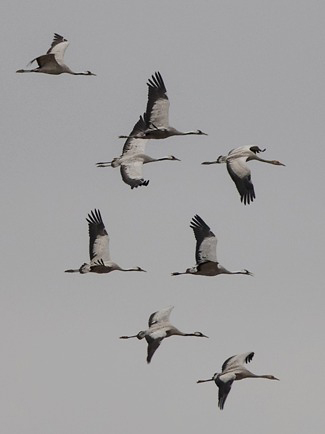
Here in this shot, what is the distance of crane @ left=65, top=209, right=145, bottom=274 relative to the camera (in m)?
64.4

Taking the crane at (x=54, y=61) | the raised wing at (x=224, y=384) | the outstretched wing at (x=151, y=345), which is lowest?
the raised wing at (x=224, y=384)

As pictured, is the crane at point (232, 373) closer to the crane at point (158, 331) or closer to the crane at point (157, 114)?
the crane at point (158, 331)

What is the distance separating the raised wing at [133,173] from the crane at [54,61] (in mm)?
3045

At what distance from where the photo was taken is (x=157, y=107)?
64125mm

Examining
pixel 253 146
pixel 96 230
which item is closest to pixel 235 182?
pixel 253 146

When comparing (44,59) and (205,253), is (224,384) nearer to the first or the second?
(205,253)

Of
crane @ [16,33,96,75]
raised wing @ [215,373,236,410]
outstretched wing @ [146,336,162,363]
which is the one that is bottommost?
raised wing @ [215,373,236,410]

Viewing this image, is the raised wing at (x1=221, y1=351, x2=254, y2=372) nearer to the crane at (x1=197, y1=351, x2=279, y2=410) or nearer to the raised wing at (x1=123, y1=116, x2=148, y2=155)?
the crane at (x1=197, y1=351, x2=279, y2=410)

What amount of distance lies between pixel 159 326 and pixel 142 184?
374 centimetres

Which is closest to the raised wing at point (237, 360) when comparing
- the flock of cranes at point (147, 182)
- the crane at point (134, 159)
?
the flock of cranes at point (147, 182)

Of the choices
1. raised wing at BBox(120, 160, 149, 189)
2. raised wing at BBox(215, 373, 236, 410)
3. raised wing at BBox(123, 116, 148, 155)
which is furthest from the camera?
raised wing at BBox(123, 116, 148, 155)

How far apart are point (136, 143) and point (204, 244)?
5.45 m

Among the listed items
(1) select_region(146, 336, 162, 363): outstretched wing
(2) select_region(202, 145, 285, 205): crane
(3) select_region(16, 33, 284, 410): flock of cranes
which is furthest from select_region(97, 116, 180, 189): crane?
(1) select_region(146, 336, 162, 363): outstretched wing

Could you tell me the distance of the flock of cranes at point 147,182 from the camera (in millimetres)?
61219
